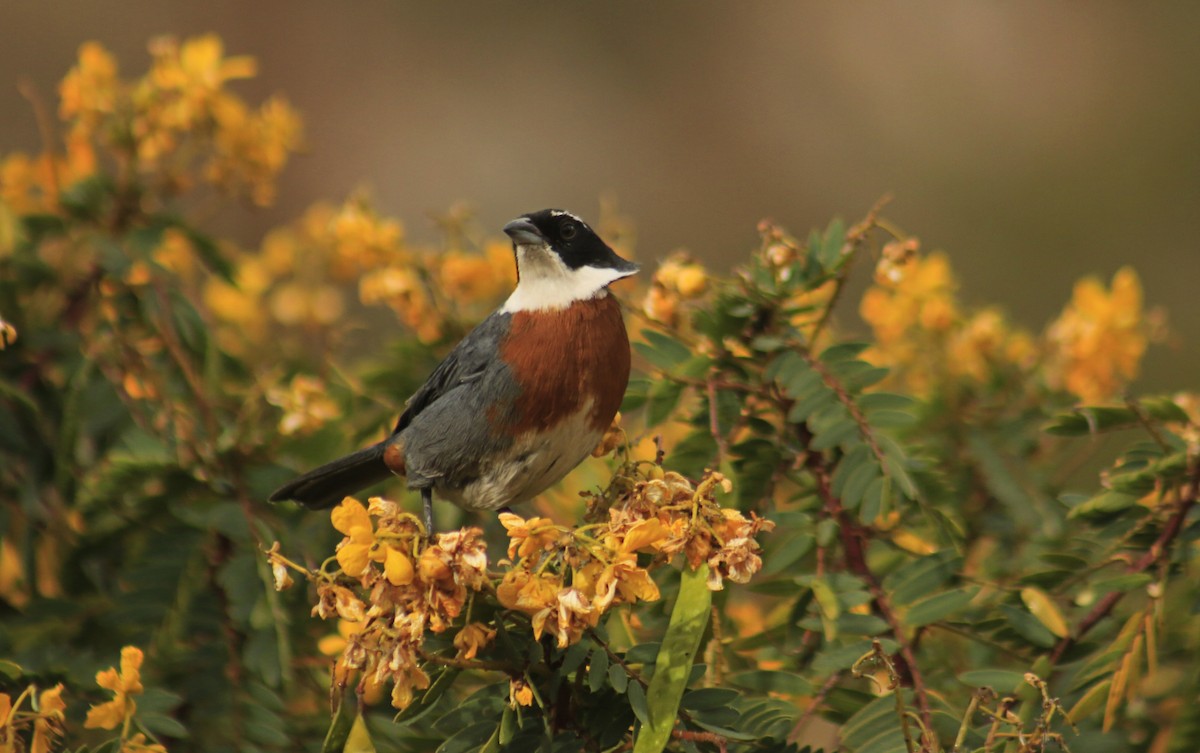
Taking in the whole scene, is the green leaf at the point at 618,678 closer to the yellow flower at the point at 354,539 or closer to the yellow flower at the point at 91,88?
the yellow flower at the point at 354,539

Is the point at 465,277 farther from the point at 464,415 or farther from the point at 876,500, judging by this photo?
the point at 876,500

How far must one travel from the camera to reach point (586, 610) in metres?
1.54

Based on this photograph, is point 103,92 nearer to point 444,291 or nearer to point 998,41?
point 444,291

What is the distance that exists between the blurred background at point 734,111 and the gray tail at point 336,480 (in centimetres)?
580

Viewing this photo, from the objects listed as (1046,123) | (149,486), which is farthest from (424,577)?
(1046,123)

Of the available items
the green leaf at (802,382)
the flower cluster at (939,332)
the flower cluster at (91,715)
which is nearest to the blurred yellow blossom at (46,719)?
the flower cluster at (91,715)

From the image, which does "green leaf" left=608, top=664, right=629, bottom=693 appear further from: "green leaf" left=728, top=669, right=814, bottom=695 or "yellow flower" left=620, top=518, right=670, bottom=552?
"green leaf" left=728, top=669, right=814, bottom=695

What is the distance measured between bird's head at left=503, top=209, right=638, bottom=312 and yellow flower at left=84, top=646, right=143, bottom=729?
87 cm

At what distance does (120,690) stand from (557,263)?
1.02m

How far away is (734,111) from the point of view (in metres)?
9.89

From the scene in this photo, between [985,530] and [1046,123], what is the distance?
22.2 feet

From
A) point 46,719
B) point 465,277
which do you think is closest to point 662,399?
point 465,277

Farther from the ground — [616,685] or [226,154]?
[226,154]

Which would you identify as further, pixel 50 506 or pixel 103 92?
pixel 103 92
